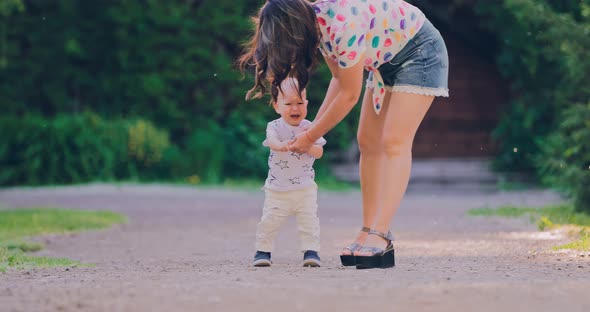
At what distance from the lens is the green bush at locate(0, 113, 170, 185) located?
52.9 feet

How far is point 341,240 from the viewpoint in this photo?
879 centimetres

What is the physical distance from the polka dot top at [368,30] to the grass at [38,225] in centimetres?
245

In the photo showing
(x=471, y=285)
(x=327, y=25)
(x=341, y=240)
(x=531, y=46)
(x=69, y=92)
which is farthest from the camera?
(x=69, y=92)

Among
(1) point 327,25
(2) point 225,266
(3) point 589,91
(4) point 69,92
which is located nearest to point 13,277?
(2) point 225,266

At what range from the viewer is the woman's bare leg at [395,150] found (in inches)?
227

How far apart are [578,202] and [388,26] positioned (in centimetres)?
498

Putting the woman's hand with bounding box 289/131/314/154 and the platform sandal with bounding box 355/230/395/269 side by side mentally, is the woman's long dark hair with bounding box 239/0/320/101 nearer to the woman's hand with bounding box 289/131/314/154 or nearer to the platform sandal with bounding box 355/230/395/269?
the woman's hand with bounding box 289/131/314/154

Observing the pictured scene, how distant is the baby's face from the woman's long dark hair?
43 cm

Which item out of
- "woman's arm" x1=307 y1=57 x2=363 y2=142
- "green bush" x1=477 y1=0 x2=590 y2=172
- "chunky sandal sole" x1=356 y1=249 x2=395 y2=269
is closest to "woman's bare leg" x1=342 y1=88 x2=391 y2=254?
"chunky sandal sole" x1=356 y1=249 x2=395 y2=269

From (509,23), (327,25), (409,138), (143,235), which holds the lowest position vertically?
(143,235)

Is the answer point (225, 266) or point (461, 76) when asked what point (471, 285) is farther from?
point (461, 76)

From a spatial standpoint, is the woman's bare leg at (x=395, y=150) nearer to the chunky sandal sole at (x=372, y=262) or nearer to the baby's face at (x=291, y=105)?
the chunky sandal sole at (x=372, y=262)

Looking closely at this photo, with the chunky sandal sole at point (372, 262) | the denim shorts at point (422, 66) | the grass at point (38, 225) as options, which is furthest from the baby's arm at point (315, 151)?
the grass at point (38, 225)

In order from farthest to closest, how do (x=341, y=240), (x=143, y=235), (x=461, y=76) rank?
(x=461, y=76), (x=143, y=235), (x=341, y=240)
